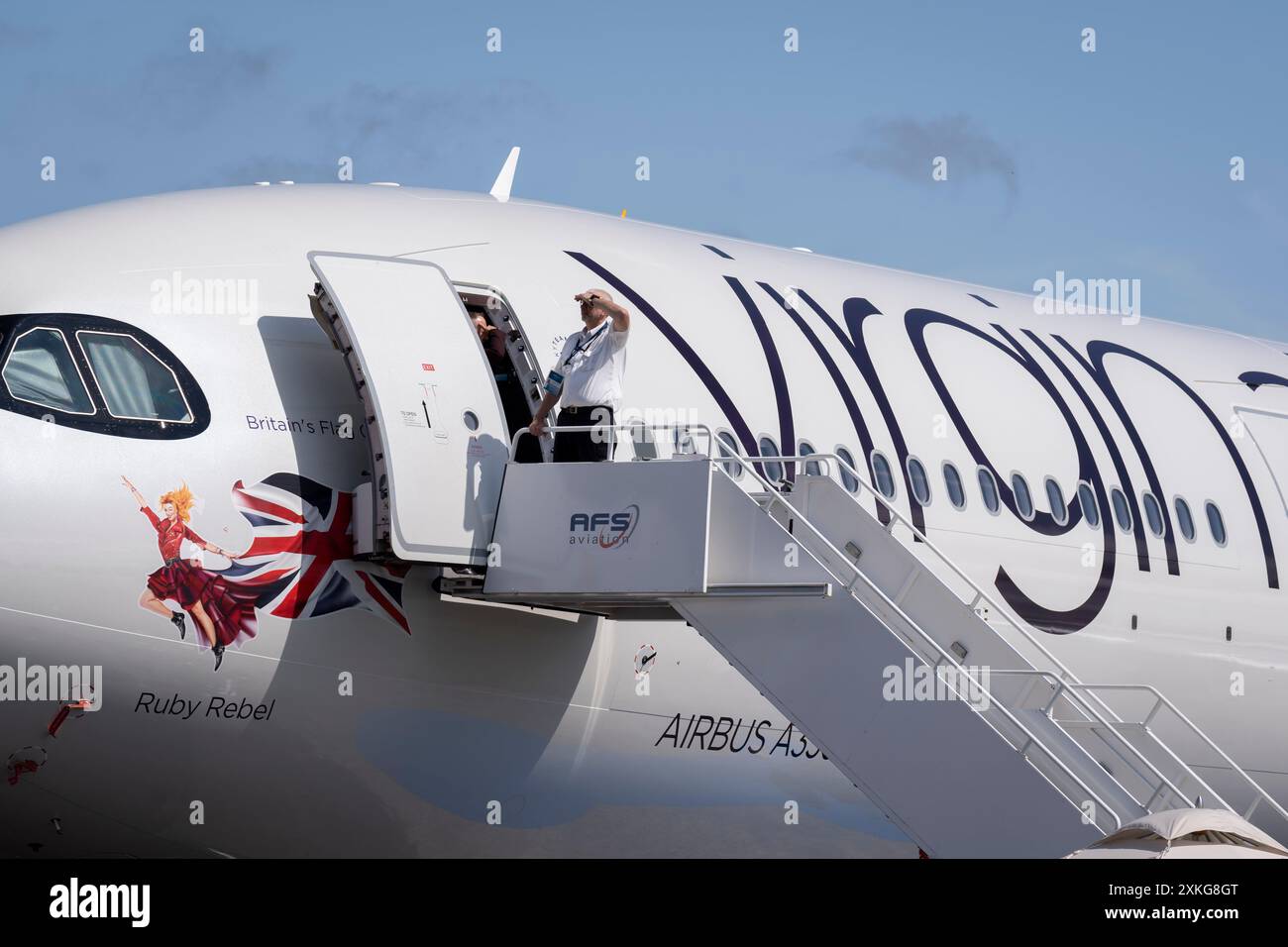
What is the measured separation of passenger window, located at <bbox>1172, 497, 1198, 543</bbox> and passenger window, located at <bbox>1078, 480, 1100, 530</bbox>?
4.62 ft

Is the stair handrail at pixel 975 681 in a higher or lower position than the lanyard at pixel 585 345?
lower

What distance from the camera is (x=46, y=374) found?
1034cm

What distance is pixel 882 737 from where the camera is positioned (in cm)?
1003

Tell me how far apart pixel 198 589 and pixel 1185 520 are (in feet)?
33.0

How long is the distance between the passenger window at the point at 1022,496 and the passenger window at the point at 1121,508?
1.26 metres

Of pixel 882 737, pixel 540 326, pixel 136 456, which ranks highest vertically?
pixel 540 326

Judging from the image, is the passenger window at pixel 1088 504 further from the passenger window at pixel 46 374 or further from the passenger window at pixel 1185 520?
the passenger window at pixel 46 374

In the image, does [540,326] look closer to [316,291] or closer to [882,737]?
[316,291]

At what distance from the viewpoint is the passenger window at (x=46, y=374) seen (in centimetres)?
1024

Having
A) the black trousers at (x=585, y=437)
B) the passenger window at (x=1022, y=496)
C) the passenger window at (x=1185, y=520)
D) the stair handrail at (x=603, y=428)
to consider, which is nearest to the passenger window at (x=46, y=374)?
the stair handrail at (x=603, y=428)

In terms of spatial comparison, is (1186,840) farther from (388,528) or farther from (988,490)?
(988,490)
